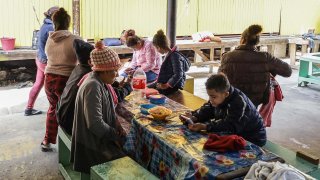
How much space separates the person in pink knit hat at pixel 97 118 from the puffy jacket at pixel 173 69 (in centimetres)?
197

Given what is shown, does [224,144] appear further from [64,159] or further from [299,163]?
[64,159]

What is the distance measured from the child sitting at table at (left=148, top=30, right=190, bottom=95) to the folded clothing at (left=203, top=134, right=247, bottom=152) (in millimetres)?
2514

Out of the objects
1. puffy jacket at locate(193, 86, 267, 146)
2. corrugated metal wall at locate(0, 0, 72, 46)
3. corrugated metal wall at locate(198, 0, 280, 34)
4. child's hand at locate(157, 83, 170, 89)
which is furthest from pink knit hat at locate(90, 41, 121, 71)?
corrugated metal wall at locate(198, 0, 280, 34)

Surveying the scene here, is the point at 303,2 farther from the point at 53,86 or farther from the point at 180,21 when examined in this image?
the point at 53,86

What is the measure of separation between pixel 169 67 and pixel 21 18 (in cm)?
512

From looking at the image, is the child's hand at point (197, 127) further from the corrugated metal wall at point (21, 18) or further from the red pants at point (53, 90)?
the corrugated metal wall at point (21, 18)

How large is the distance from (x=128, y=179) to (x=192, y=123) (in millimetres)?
875

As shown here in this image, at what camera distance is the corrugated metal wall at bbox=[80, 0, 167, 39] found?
9828 mm

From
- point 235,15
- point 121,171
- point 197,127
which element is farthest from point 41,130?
point 235,15

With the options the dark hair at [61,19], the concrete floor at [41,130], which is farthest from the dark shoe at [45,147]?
the dark hair at [61,19]

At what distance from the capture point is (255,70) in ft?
15.1

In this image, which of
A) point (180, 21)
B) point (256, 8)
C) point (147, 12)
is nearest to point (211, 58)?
point (180, 21)

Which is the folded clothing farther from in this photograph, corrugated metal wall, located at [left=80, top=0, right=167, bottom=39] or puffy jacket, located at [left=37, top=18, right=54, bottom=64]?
corrugated metal wall, located at [left=80, top=0, right=167, bottom=39]

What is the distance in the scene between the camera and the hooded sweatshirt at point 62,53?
191 inches
